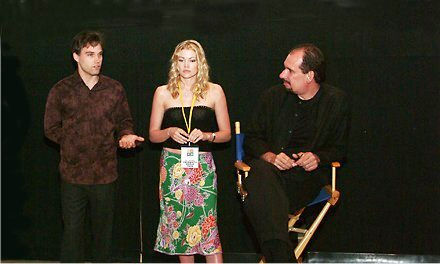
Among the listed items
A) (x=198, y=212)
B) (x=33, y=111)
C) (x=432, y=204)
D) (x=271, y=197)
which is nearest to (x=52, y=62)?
(x=33, y=111)

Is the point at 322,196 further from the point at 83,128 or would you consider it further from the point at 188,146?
the point at 83,128

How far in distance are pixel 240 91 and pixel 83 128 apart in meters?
1.29

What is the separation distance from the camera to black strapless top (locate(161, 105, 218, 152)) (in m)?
4.62

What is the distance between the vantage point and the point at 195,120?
4617mm

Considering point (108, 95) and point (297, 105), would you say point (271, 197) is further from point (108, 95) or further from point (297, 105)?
point (108, 95)

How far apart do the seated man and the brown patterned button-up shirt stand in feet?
3.10

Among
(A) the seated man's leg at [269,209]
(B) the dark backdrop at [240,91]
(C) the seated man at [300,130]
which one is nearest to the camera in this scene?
(A) the seated man's leg at [269,209]

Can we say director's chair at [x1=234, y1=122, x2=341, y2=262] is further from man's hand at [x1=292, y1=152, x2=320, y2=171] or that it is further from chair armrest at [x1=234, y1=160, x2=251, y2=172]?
man's hand at [x1=292, y1=152, x2=320, y2=171]

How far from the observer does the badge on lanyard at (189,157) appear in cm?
453

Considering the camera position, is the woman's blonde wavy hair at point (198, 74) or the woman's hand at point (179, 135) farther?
the woman's blonde wavy hair at point (198, 74)

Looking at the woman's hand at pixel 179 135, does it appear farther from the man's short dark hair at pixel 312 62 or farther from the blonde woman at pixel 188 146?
the man's short dark hair at pixel 312 62

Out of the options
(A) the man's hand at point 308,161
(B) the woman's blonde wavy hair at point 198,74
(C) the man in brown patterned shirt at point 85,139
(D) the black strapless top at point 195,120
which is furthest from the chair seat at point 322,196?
(C) the man in brown patterned shirt at point 85,139

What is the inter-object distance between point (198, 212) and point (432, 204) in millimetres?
1838

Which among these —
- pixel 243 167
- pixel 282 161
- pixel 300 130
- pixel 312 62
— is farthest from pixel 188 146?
pixel 312 62
